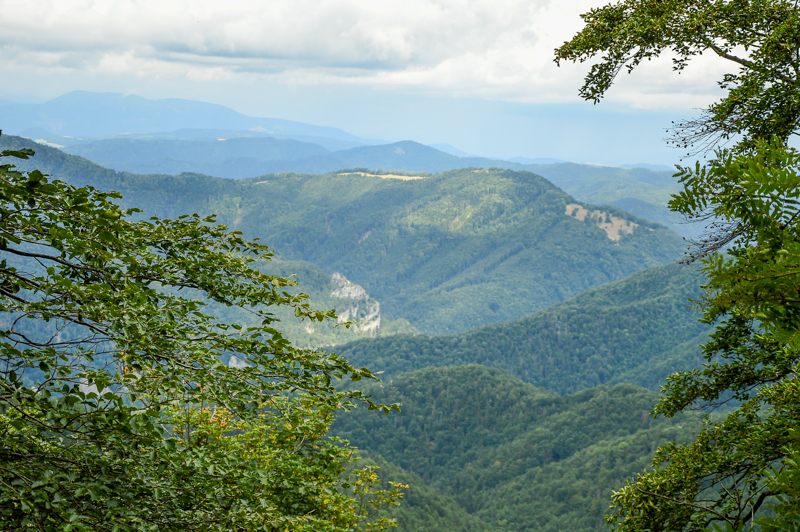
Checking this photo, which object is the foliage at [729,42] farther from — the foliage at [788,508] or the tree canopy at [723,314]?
the foliage at [788,508]

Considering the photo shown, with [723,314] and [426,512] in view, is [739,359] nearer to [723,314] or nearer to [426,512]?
[723,314]

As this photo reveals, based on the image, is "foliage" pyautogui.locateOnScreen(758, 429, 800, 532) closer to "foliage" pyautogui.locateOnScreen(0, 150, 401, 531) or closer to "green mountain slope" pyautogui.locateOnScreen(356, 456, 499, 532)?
"foliage" pyautogui.locateOnScreen(0, 150, 401, 531)

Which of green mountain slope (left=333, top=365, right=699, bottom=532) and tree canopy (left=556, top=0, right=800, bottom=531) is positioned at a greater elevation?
tree canopy (left=556, top=0, right=800, bottom=531)

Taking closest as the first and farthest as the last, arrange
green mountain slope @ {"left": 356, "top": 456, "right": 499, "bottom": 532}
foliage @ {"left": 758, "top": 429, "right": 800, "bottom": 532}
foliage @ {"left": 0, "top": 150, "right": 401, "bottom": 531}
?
foliage @ {"left": 758, "top": 429, "right": 800, "bottom": 532} < foliage @ {"left": 0, "top": 150, "right": 401, "bottom": 531} < green mountain slope @ {"left": 356, "top": 456, "right": 499, "bottom": 532}

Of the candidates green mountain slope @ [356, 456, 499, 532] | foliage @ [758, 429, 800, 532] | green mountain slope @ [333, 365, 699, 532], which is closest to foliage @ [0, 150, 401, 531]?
foliage @ [758, 429, 800, 532]

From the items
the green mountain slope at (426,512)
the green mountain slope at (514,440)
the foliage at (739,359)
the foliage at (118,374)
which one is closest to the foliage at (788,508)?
the foliage at (739,359)

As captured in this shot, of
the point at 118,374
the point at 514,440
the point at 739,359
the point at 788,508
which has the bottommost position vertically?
the point at 514,440

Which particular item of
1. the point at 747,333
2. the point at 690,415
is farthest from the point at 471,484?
the point at 747,333

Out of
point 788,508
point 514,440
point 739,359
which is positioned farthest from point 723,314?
point 514,440
